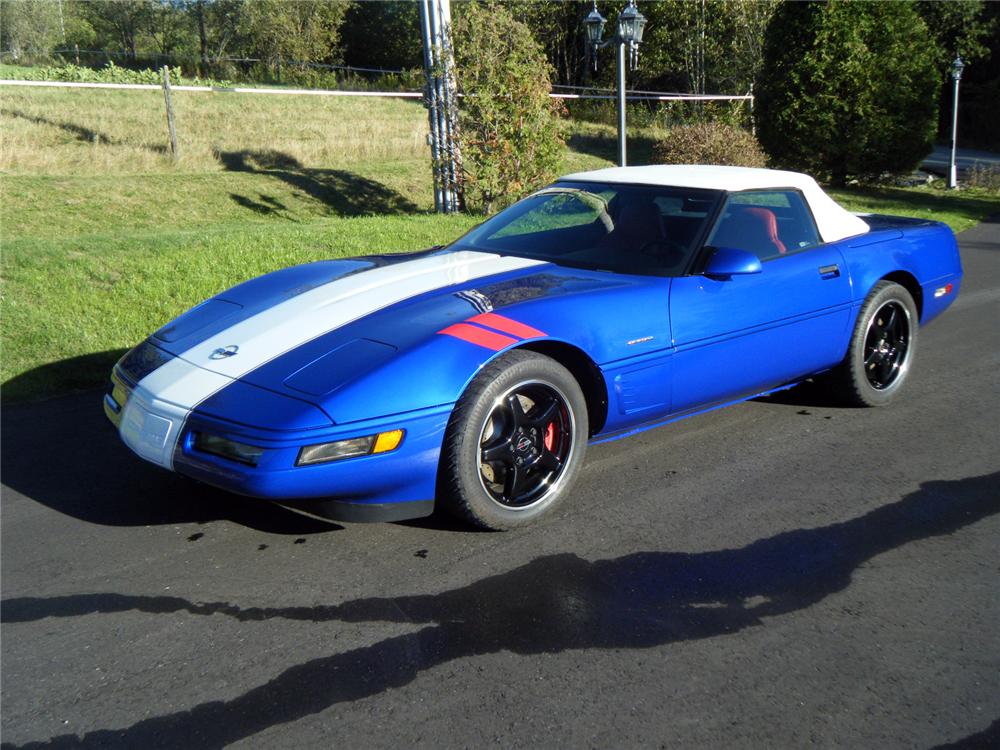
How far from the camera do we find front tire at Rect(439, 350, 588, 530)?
11.5 ft

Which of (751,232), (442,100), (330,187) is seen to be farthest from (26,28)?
(751,232)

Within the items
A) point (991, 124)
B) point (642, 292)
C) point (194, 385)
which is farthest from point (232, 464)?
point (991, 124)

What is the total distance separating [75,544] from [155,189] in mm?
11227

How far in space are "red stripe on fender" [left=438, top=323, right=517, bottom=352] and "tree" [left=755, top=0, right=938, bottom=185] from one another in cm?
1710

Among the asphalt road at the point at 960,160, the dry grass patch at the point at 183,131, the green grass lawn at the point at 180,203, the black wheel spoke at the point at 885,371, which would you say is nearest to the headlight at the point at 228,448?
the green grass lawn at the point at 180,203

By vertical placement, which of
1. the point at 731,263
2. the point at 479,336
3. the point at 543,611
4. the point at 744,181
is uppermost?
→ the point at 744,181

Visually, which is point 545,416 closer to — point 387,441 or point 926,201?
point 387,441

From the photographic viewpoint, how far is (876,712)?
259 centimetres

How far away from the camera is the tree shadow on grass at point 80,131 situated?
1706 centimetres

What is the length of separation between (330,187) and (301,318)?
476 inches

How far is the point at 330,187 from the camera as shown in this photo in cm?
1554

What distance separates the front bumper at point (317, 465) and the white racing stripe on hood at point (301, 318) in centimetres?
16

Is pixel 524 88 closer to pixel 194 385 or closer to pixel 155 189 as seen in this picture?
pixel 155 189

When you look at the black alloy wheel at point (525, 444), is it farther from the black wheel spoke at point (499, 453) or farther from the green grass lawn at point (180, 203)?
the green grass lawn at point (180, 203)
